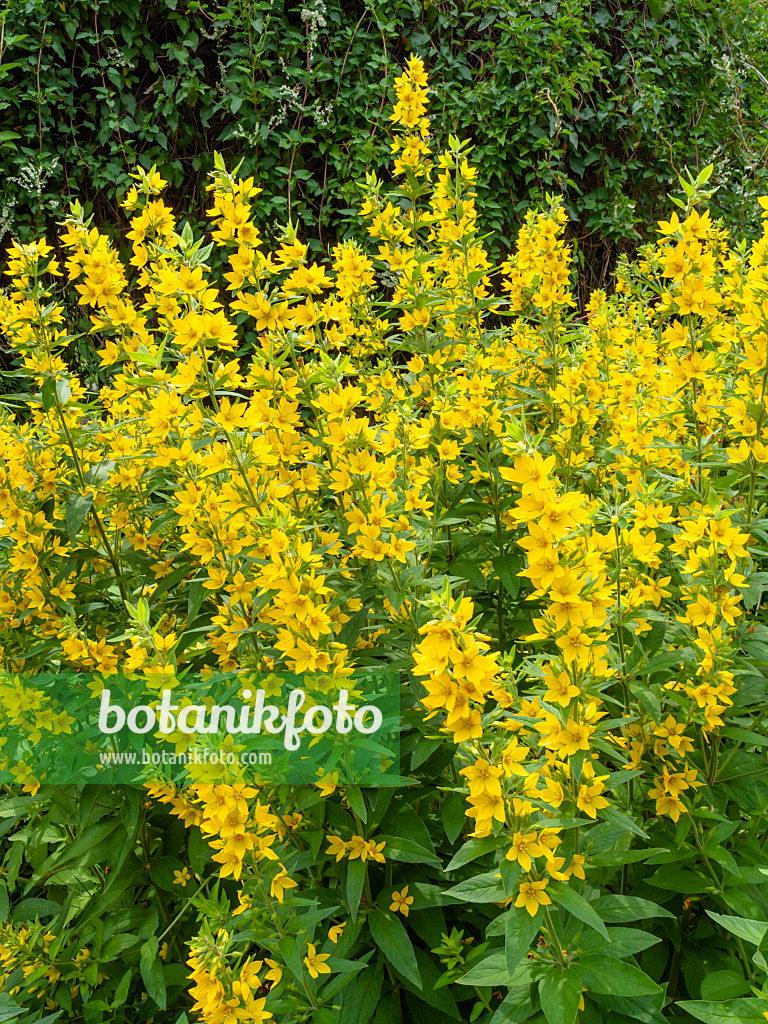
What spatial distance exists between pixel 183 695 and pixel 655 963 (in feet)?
4.09

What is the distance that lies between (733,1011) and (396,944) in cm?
71

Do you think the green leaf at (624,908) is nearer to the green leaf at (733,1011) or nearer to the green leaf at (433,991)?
the green leaf at (733,1011)

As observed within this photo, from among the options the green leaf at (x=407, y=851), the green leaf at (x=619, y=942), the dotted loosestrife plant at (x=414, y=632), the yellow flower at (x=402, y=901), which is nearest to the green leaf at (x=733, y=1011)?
the dotted loosestrife plant at (x=414, y=632)

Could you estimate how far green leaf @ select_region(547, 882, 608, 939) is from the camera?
1385 millimetres

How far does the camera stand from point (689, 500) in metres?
2.33

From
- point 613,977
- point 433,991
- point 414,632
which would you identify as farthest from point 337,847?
point 613,977

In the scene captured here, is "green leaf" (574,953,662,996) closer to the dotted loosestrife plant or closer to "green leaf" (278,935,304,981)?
the dotted loosestrife plant

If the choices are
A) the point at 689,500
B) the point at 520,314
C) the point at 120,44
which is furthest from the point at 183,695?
the point at 120,44

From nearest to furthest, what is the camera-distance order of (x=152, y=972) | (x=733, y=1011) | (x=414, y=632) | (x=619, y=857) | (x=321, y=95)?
(x=733, y=1011), (x=619, y=857), (x=414, y=632), (x=152, y=972), (x=321, y=95)

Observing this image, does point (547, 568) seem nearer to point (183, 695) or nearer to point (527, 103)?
point (183, 695)

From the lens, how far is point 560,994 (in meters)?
1.45

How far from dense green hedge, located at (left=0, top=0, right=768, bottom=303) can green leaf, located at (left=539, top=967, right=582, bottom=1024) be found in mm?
4803

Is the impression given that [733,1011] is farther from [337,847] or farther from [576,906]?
[337,847]

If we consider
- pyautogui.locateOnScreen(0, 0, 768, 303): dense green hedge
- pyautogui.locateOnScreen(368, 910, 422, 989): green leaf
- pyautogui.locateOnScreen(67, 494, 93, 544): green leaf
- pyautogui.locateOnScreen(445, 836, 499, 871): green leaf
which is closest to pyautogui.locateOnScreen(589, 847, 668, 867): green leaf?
pyautogui.locateOnScreen(445, 836, 499, 871): green leaf
